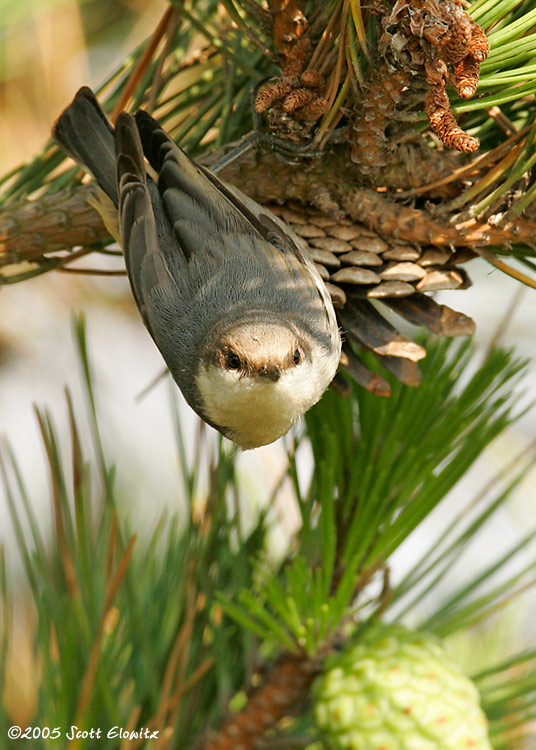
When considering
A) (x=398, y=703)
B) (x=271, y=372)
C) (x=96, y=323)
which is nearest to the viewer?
(x=398, y=703)

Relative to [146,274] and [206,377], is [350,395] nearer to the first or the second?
[206,377]

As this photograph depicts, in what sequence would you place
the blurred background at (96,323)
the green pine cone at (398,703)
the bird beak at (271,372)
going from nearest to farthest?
the green pine cone at (398,703) → the bird beak at (271,372) → the blurred background at (96,323)

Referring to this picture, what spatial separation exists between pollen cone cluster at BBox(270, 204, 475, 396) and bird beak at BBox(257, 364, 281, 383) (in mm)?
154

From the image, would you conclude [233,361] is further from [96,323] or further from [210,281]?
[96,323]

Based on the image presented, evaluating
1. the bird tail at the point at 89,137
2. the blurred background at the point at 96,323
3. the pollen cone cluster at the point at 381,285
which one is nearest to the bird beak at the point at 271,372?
the pollen cone cluster at the point at 381,285

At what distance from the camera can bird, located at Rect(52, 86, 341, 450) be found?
47.3 inches

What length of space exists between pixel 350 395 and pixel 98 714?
530 mm

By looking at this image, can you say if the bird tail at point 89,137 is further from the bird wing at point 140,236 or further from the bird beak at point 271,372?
the bird beak at point 271,372

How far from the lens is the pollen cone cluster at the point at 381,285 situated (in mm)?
953

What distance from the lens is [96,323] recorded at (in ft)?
7.30

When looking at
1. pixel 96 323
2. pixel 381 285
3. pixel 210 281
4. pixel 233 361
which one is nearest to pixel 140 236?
pixel 210 281

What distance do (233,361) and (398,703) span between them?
54 centimetres

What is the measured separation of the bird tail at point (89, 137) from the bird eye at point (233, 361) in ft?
1.07

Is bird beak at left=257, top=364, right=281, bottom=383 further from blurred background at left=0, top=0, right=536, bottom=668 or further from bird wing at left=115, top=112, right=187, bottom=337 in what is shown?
blurred background at left=0, top=0, right=536, bottom=668
